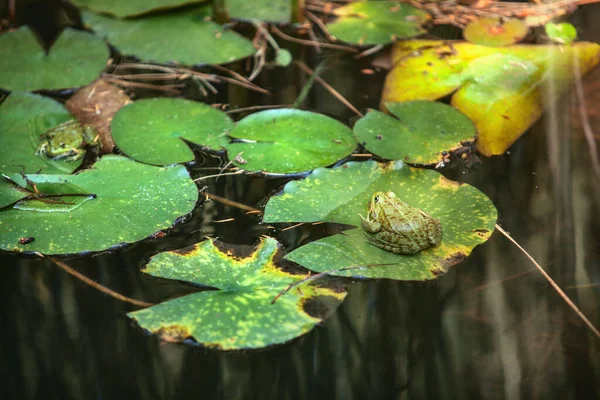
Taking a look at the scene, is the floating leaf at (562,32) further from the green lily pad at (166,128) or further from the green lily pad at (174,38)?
the green lily pad at (166,128)

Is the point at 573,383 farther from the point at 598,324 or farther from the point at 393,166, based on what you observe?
the point at 393,166

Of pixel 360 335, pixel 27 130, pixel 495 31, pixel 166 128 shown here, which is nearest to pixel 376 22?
pixel 495 31

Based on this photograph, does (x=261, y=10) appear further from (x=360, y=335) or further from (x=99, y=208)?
(x=360, y=335)

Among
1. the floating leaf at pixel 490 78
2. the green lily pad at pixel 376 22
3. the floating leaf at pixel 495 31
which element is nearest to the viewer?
the floating leaf at pixel 490 78

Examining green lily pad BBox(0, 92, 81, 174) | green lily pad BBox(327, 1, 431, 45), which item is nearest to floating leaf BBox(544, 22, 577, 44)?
green lily pad BBox(327, 1, 431, 45)

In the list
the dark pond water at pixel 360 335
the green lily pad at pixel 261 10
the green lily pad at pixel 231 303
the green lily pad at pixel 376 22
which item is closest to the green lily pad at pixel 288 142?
the dark pond water at pixel 360 335
